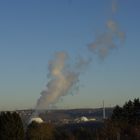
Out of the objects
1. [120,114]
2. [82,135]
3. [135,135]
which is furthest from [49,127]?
[120,114]

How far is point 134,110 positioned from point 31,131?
3200cm

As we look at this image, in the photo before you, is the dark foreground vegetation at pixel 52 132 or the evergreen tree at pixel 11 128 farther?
the dark foreground vegetation at pixel 52 132

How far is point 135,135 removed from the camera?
66.6 m

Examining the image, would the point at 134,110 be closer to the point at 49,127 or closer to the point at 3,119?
the point at 49,127

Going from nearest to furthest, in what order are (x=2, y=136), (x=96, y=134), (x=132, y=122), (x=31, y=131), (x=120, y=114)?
(x=2, y=136) → (x=31, y=131) → (x=96, y=134) → (x=132, y=122) → (x=120, y=114)

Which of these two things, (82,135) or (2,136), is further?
(82,135)

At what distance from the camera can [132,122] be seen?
79312 millimetres

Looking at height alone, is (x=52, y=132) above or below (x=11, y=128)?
below

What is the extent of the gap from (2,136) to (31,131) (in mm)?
7298

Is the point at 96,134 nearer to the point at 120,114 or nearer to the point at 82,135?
the point at 82,135

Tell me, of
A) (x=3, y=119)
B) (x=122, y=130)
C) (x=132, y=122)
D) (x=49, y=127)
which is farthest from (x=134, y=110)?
(x=3, y=119)

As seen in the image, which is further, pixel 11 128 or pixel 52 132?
pixel 52 132

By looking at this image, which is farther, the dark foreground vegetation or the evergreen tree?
the dark foreground vegetation

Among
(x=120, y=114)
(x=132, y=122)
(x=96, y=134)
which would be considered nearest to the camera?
(x=96, y=134)
